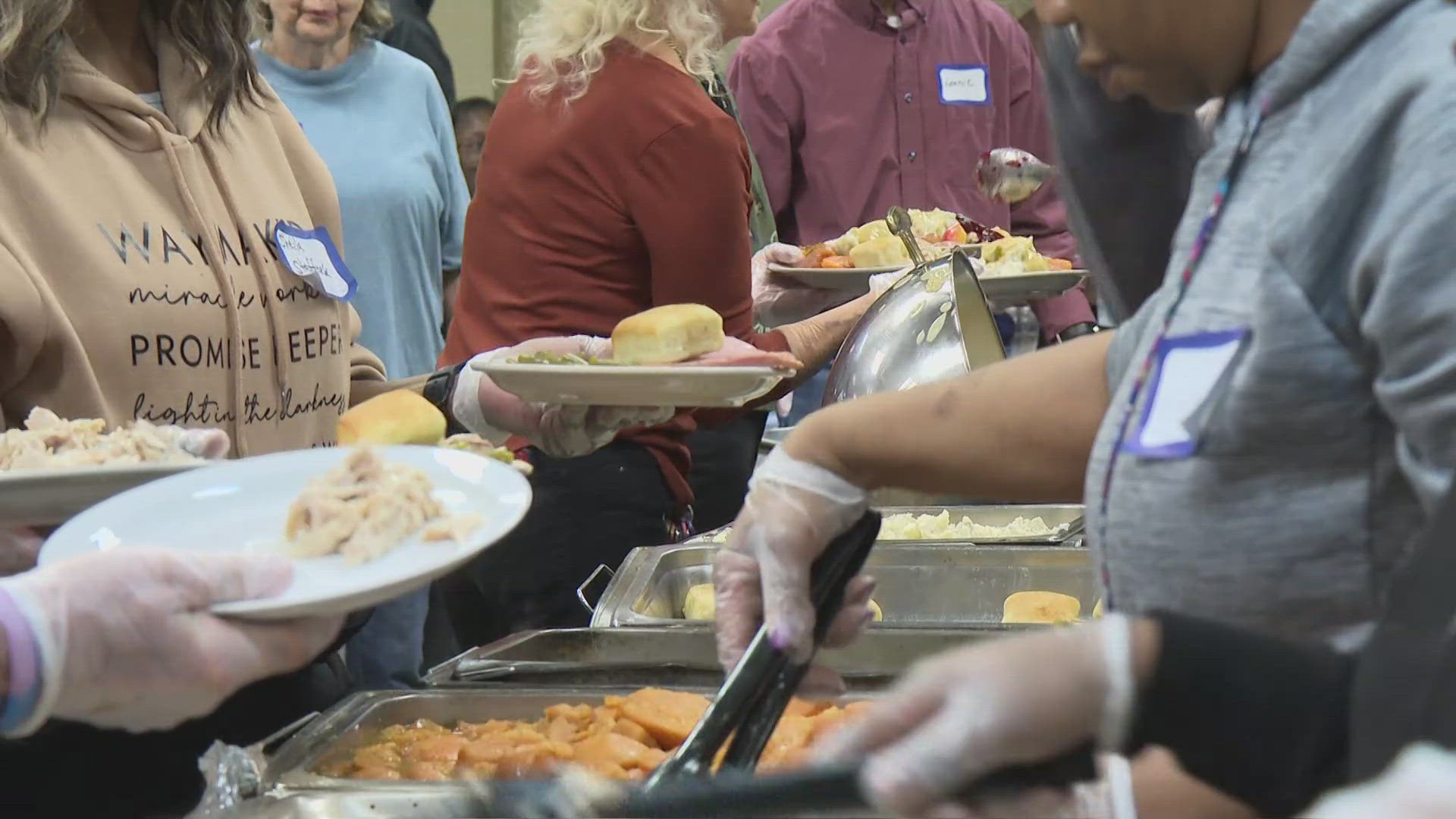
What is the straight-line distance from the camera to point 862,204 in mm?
3512

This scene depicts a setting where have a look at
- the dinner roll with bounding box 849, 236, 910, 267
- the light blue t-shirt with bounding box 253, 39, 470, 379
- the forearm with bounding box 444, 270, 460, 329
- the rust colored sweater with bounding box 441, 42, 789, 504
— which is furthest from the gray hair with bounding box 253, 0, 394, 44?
the dinner roll with bounding box 849, 236, 910, 267

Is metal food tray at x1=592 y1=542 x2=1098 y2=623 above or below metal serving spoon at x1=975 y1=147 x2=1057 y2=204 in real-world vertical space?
below

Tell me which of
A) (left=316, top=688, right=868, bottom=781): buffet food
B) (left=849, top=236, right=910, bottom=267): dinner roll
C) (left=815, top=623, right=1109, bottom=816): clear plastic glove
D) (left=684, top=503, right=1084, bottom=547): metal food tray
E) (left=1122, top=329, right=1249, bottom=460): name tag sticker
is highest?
(left=1122, top=329, right=1249, bottom=460): name tag sticker

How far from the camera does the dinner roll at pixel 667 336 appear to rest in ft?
5.48

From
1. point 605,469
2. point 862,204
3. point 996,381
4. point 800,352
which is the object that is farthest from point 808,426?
point 862,204

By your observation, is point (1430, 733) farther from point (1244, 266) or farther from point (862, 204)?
point (862, 204)

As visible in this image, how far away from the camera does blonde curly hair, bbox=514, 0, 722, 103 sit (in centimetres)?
230

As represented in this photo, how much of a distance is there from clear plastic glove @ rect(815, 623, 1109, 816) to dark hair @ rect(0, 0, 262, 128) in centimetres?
125

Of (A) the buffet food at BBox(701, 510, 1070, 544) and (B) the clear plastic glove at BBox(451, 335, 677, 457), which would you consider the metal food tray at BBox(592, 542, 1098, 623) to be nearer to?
(A) the buffet food at BBox(701, 510, 1070, 544)

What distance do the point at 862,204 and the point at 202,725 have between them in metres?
2.31

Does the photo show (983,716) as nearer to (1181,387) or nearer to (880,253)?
(1181,387)

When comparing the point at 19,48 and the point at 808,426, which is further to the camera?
the point at 19,48

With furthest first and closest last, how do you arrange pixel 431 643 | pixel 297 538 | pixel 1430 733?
pixel 431 643 → pixel 297 538 → pixel 1430 733

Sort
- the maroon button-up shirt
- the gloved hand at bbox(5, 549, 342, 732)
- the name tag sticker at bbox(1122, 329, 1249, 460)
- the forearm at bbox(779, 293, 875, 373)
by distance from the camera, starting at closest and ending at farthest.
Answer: the name tag sticker at bbox(1122, 329, 1249, 460), the gloved hand at bbox(5, 549, 342, 732), the forearm at bbox(779, 293, 875, 373), the maroon button-up shirt
